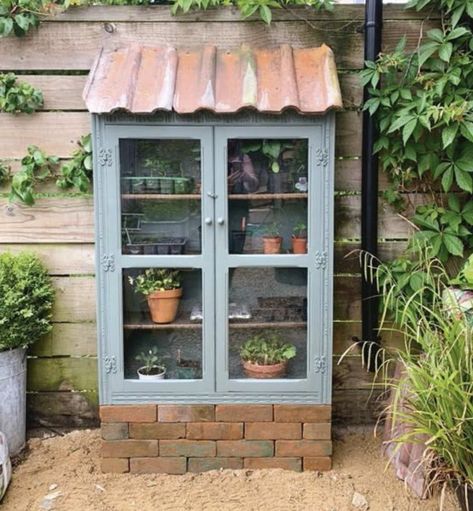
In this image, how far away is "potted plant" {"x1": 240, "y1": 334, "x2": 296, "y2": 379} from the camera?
2246 millimetres

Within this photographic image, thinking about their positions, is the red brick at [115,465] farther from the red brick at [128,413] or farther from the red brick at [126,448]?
the red brick at [128,413]

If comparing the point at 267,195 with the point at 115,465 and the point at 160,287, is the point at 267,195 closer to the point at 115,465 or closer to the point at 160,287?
the point at 160,287

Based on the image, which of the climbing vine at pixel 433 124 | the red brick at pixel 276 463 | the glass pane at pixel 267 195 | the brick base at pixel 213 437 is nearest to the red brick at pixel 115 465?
the brick base at pixel 213 437

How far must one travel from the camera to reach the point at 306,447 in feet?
7.39

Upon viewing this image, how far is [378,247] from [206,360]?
0.89 m

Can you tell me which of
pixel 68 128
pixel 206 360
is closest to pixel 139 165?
pixel 68 128

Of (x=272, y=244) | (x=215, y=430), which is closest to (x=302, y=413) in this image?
(x=215, y=430)

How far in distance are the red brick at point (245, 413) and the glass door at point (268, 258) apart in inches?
2.7

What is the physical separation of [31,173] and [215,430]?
1301 millimetres

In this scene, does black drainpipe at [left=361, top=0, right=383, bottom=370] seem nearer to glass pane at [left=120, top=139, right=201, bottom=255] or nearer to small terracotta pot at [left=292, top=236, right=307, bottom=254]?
small terracotta pot at [left=292, top=236, right=307, bottom=254]

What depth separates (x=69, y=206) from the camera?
8.07 ft

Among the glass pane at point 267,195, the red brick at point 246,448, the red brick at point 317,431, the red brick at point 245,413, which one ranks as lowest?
the red brick at point 246,448

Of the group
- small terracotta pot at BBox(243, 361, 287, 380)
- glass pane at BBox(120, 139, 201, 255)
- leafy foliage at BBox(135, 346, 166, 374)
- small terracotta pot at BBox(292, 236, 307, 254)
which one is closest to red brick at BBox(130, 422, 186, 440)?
leafy foliage at BBox(135, 346, 166, 374)

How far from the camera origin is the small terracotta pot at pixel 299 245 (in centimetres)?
219
